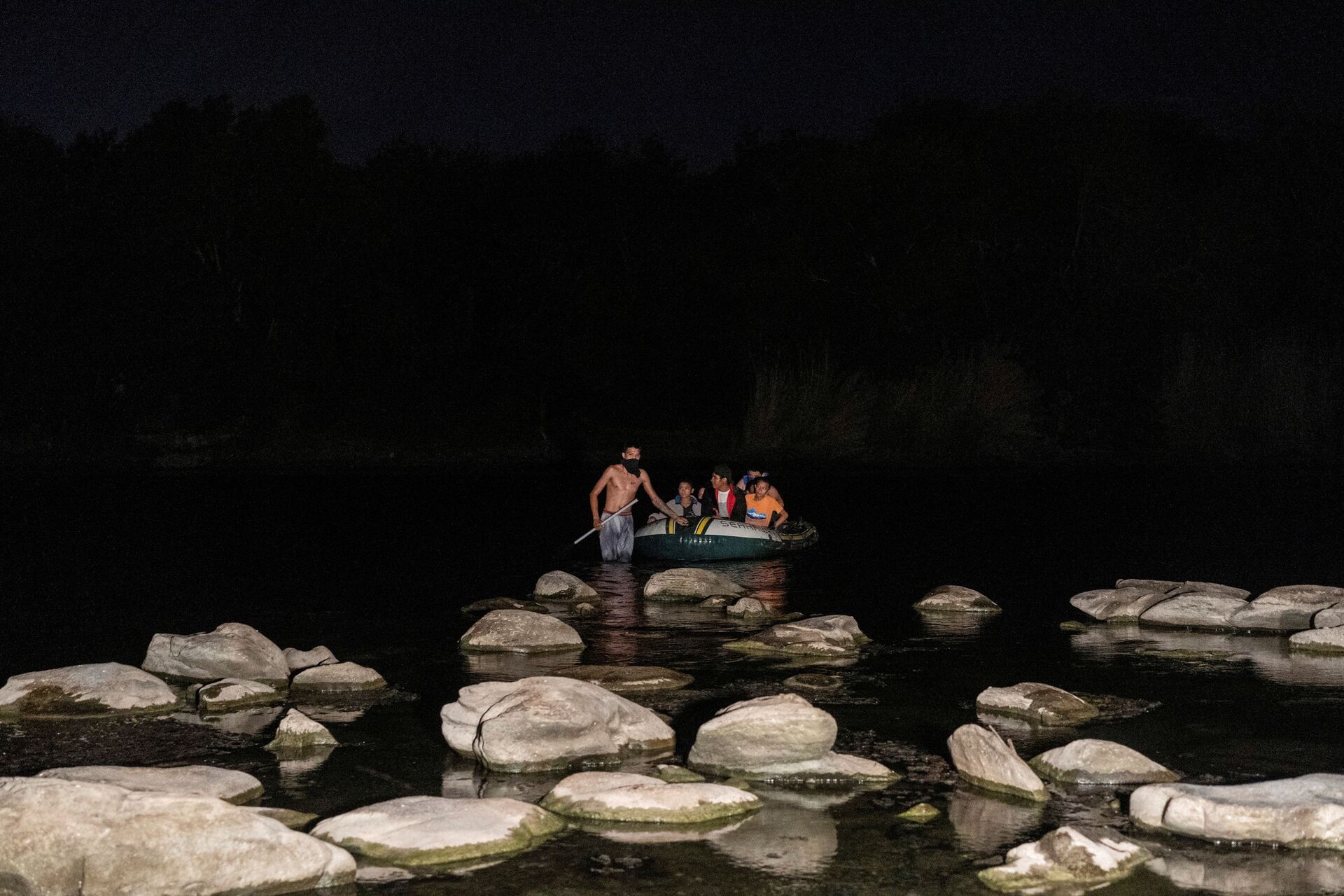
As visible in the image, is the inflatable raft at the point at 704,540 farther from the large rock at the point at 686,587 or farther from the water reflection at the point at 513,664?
the water reflection at the point at 513,664

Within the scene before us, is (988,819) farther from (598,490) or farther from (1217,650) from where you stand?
(598,490)

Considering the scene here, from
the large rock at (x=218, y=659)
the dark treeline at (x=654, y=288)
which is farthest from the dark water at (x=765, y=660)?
the dark treeline at (x=654, y=288)

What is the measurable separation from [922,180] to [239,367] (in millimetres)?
21501

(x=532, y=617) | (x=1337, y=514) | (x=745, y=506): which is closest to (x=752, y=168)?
(x=1337, y=514)

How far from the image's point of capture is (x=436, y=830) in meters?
6.96

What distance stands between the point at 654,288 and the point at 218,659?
3999 centimetres

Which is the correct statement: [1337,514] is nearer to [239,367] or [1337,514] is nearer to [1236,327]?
[1236,327]

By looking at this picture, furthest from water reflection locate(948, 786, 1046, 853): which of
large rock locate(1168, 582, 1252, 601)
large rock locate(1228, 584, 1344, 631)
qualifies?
large rock locate(1168, 582, 1252, 601)

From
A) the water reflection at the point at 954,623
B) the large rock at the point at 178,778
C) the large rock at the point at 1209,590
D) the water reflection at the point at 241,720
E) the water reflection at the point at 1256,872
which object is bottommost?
the water reflection at the point at 1256,872

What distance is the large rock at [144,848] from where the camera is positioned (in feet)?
20.7

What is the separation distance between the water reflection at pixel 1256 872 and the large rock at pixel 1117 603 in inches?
278

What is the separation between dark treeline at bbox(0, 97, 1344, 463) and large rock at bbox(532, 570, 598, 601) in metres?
25.5

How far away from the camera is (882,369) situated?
4800cm

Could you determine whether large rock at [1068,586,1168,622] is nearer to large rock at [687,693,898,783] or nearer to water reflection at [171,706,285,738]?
large rock at [687,693,898,783]
